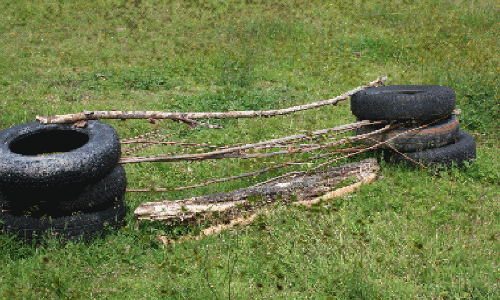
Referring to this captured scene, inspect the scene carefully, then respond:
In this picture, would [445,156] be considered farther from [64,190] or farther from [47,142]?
[47,142]

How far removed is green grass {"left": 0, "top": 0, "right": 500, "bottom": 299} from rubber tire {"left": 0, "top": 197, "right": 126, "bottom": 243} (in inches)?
4.9

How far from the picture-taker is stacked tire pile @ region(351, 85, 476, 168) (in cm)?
579

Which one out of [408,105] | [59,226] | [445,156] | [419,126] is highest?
[408,105]

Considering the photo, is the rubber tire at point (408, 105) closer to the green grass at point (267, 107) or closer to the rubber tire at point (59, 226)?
the green grass at point (267, 107)

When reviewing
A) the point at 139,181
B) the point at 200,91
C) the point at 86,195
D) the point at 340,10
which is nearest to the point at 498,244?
the point at 86,195

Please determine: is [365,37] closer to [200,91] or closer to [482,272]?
[200,91]

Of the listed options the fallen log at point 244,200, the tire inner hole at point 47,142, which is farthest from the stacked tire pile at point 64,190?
the fallen log at point 244,200

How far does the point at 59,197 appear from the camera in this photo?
4172mm

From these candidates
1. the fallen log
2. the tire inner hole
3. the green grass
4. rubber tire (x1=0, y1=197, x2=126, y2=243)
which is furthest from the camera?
the tire inner hole

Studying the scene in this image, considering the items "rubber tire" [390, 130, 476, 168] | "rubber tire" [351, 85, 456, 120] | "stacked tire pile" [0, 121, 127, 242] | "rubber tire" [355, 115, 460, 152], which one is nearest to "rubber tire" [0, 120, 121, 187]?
"stacked tire pile" [0, 121, 127, 242]

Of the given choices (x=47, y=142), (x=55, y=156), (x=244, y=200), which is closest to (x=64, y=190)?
(x=55, y=156)

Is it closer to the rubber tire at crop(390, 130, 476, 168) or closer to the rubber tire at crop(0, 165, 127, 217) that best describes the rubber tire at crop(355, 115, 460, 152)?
the rubber tire at crop(390, 130, 476, 168)

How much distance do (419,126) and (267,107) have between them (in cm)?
392

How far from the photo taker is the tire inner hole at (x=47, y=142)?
16.0 feet
